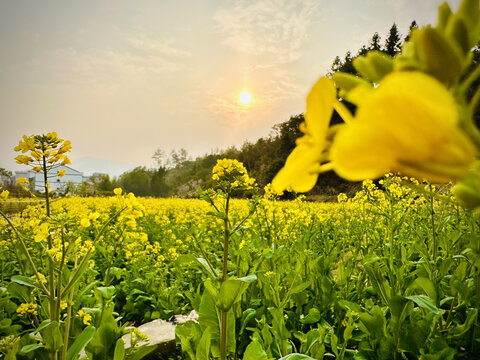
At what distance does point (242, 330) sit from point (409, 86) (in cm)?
252

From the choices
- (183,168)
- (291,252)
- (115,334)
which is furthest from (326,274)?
(183,168)

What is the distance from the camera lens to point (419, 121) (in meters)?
0.27

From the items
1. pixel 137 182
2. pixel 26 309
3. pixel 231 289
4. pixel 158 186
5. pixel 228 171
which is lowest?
pixel 26 309

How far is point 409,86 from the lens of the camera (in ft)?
0.88

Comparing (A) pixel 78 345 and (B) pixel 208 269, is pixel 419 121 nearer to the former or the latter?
(B) pixel 208 269

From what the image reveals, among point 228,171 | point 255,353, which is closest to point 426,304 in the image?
point 255,353

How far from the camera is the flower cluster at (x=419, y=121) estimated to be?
268 millimetres

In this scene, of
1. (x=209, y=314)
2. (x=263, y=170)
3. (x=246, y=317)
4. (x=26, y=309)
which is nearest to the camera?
(x=209, y=314)

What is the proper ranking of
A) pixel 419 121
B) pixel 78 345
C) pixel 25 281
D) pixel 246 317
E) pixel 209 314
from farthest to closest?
pixel 246 317 → pixel 209 314 → pixel 25 281 → pixel 78 345 → pixel 419 121

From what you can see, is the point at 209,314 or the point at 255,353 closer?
the point at 255,353

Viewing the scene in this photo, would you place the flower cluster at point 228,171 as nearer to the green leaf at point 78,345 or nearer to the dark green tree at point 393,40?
the green leaf at point 78,345

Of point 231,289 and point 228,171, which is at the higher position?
point 228,171

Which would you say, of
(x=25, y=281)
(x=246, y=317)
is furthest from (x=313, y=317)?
(x=25, y=281)

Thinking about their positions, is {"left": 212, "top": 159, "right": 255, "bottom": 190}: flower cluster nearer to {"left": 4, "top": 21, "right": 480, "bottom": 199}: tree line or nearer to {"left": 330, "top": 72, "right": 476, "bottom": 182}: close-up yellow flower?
{"left": 330, "top": 72, "right": 476, "bottom": 182}: close-up yellow flower
